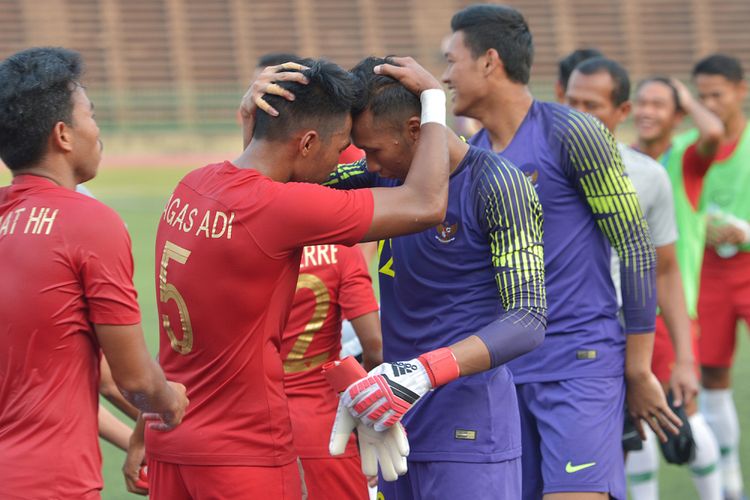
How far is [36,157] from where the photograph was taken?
3133 mm

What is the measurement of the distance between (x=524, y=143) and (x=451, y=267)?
1.00m

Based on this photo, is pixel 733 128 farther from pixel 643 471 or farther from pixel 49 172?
pixel 49 172

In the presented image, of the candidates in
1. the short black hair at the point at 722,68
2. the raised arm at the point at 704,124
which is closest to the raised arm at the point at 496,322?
the raised arm at the point at 704,124

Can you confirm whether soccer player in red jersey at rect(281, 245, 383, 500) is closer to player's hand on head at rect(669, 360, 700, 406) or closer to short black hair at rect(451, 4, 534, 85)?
short black hair at rect(451, 4, 534, 85)

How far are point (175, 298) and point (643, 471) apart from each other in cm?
378

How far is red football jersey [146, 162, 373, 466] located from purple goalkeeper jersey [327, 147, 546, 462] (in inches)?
18.5

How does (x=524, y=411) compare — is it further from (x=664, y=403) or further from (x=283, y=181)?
(x=283, y=181)

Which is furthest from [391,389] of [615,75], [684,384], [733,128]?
[733,128]

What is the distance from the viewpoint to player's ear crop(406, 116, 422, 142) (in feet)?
11.8

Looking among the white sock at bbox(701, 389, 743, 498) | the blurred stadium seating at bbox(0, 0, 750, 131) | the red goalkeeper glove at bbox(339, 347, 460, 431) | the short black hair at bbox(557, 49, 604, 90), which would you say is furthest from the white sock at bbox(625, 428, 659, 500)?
the blurred stadium seating at bbox(0, 0, 750, 131)

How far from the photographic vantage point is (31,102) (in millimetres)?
3078

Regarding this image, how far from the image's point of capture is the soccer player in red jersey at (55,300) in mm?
2979

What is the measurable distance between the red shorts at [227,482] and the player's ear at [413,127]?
44.0 inches

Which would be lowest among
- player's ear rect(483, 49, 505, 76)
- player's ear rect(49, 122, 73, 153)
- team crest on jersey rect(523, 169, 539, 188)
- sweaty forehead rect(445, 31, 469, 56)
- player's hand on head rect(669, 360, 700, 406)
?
player's hand on head rect(669, 360, 700, 406)
